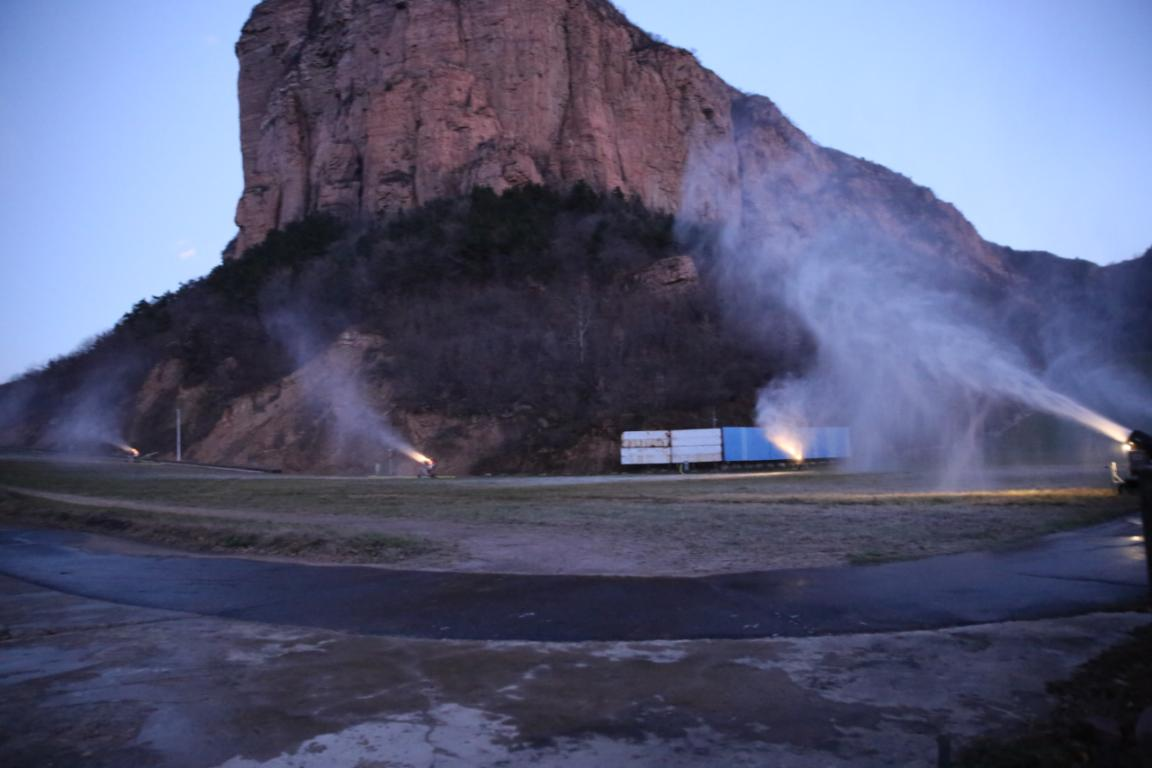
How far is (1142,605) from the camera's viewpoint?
22.8 feet

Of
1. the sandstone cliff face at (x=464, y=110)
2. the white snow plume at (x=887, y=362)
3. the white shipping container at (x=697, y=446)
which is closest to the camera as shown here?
the white snow plume at (x=887, y=362)

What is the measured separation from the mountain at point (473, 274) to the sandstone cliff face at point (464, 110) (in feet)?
0.90

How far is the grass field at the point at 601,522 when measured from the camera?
11.2 meters

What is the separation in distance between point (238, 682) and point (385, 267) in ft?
205

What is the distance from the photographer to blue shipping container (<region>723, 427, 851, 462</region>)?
155 ft

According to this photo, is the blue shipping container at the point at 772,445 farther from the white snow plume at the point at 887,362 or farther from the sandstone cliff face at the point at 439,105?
the sandstone cliff face at the point at 439,105

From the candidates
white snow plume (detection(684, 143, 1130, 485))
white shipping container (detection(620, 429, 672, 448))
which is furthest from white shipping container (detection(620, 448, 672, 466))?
white snow plume (detection(684, 143, 1130, 485))

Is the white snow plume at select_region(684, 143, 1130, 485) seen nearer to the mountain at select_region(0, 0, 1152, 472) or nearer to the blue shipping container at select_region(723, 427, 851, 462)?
the blue shipping container at select_region(723, 427, 851, 462)

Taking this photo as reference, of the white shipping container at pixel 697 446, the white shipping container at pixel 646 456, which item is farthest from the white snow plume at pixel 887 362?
the white shipping container at pixel 646 456

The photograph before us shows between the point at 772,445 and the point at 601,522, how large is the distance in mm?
35226

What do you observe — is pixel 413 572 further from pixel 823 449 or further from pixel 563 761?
pixel 823 449

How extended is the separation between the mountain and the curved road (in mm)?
37790

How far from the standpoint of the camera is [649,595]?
327 inches

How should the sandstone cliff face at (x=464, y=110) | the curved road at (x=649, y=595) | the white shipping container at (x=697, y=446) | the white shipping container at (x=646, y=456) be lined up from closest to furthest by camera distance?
the curved road at (x=649, y=595), the white shipping container at (x=697, y=446), the white shipping container at (x=646, y=456), the sandstone cliff face at (x=464, y=110)
